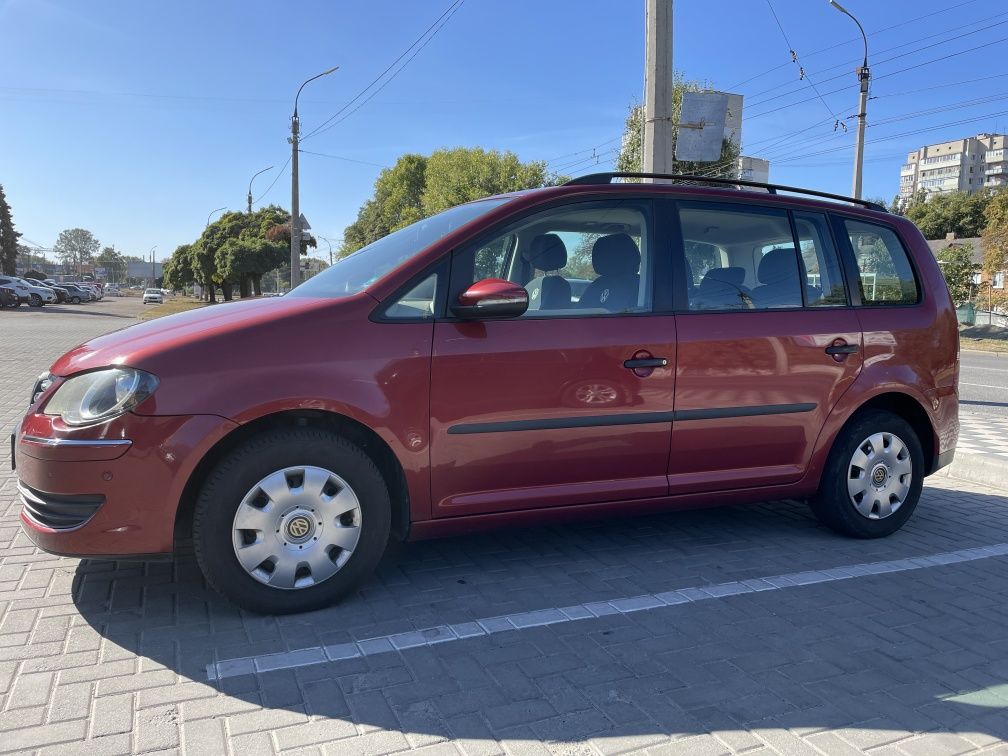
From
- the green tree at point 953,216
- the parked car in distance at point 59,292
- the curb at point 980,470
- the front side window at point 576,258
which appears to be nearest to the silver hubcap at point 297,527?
the front side window at point 576,258

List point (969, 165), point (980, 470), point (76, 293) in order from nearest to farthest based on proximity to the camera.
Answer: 1. point (980, 470)
2. point (76, 293)
3. point (969, 165)

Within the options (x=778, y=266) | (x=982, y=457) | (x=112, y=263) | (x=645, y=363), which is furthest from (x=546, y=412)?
(x=112, y=263)

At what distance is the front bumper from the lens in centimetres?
293

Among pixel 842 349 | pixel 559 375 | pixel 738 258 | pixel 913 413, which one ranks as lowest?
pixel 913 413

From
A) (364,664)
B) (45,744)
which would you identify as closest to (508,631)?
(364,664)

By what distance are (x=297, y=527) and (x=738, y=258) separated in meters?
2.62

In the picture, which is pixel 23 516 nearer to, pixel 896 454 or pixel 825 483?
pixel 825 483

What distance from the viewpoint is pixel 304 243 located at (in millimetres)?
32719

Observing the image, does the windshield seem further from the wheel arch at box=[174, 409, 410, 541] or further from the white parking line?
the white parking line

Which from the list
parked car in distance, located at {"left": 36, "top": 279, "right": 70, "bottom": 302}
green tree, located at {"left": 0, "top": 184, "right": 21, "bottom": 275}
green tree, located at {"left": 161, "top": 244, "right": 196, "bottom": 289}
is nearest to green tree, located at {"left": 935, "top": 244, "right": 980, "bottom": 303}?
parked car in distance, located at {"left": 36, "top": 279, "right": 70, "bottom": 302}

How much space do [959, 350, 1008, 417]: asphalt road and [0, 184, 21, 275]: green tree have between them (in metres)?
80.3

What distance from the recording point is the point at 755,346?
157 inches

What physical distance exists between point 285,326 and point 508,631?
151 centimetres

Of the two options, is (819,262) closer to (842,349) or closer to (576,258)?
(842,349)
